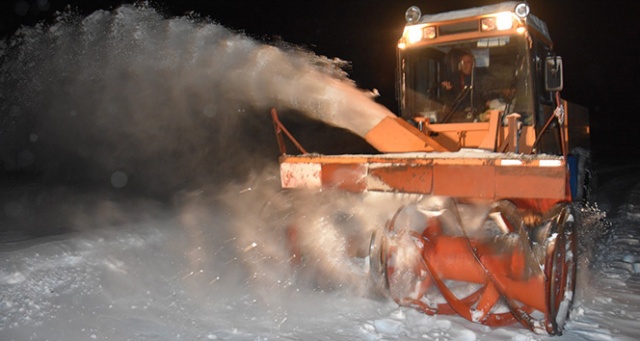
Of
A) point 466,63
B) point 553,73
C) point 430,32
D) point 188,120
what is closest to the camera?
point 553,73

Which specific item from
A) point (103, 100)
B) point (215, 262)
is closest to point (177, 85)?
point (103, 100)

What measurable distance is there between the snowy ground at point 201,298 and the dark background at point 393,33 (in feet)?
16.4

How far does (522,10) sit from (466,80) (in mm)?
991

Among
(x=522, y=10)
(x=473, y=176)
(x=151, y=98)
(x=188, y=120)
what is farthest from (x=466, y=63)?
(x=188, y=120)

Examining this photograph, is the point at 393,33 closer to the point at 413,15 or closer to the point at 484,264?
the point at 413,15

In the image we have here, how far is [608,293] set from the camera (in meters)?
4.48

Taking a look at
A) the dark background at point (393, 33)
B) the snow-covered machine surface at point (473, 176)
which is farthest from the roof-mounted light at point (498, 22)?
the dark background at point (393, 33)

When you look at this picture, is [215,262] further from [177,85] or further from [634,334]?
[177,85]

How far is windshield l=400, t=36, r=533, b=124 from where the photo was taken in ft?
18.1

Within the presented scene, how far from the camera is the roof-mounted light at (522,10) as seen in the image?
5281mm

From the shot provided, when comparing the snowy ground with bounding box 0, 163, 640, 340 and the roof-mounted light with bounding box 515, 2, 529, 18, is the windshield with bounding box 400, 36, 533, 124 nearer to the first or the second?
the roof-mounted light with bounding box 515, 2, 529, 18

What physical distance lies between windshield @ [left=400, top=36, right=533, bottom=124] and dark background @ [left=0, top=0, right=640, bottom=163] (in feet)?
16.1

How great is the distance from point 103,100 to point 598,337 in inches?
446

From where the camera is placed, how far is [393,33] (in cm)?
3516
